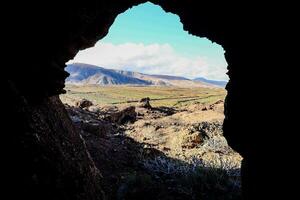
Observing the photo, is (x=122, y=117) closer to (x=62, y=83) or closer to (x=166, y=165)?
(x=166, y=165)

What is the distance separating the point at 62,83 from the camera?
8984mm

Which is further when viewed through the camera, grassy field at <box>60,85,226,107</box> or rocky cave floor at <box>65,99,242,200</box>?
grassy field at <box>60,85,226,107</box>

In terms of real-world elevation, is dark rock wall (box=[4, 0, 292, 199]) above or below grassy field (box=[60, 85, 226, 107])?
above

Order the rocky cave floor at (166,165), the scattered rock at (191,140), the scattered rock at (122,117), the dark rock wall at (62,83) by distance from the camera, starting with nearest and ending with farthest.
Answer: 1. the dark rock wall at (62,83)
2. the rocky cave floor at (166,165)
3. the scattered rock at (191,140)
4. the scattered rock at (122,117)

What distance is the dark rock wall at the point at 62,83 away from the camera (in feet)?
21.4

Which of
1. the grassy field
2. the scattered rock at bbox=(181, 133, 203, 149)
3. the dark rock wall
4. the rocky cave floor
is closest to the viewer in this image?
the dark rock wall

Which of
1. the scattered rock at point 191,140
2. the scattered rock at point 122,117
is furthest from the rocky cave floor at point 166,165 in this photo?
the scattered rock at point 122,117

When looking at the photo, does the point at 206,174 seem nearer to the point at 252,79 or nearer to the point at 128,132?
the point at 252,79

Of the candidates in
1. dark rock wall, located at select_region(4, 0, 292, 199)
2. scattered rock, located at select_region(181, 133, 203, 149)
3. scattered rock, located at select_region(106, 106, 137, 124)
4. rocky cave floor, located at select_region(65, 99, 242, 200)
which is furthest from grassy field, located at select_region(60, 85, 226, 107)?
dark rock wall, located at select_region(4, 0, 292, 199)

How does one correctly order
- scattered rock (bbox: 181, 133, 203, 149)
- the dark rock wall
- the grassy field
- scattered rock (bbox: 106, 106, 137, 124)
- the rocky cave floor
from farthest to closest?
the grassy field → scattered rock (bbox: 106, 106, 137, 124) → scattered rock (bbox: 181, 133, 203, 149) → the rocky cave floor → the dark rock wall

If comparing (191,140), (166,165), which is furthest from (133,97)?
(166,165)

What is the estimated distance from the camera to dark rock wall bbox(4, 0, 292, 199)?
6.52 meters

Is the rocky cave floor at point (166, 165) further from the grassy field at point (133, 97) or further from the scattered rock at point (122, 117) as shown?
the grassy field at point (133, 97)

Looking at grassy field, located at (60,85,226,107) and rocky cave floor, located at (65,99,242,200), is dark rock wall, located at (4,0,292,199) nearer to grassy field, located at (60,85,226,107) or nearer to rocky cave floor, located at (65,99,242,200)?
rocky cave floor, located at (65,99,242,200)
